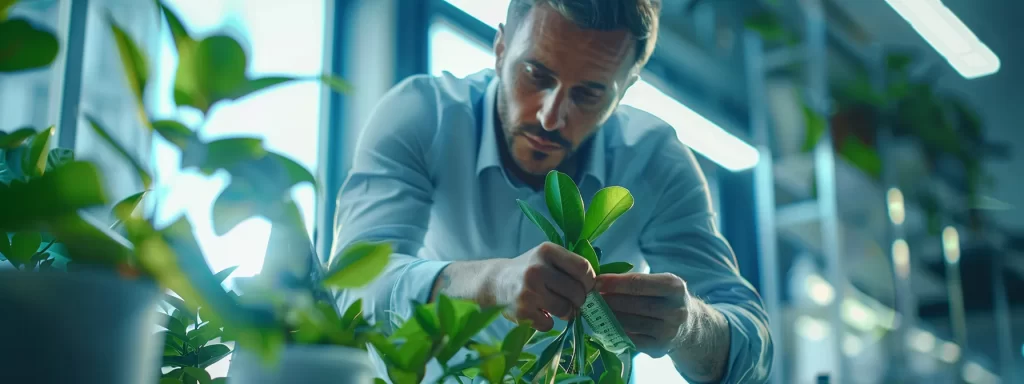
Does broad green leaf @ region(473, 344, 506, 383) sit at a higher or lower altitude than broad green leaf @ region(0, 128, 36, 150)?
lower

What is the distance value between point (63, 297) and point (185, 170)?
9 cm

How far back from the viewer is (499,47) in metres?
1.28

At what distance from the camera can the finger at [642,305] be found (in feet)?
2.68

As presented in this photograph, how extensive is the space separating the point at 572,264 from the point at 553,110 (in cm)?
54

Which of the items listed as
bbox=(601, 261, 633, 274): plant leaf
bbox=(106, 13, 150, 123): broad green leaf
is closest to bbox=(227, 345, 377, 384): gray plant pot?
bbox=(106, 13, 150, 123): broad green leaf

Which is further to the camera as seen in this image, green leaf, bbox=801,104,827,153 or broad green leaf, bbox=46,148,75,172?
green leaf, bbox=801,104,827,153

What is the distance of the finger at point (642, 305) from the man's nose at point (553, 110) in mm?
415

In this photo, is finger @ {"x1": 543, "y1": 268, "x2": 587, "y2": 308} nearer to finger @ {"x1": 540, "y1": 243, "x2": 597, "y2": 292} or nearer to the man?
finger @ {"x1": 540, "y1": 243, "x2": 597, "y2": 292}

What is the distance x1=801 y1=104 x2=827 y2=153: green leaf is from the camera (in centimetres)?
280

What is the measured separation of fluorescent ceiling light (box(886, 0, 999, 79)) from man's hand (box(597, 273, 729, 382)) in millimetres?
1857

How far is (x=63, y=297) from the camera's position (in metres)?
0.35

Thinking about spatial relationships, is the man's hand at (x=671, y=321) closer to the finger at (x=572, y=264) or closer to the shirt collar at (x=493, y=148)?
the finger at (x=572, y=264)

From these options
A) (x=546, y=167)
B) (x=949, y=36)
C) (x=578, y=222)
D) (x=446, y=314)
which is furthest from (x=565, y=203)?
(x=949, y=36)

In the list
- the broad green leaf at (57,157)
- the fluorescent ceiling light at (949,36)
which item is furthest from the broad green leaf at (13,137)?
the fluorescent ceiling light at (949,36)
